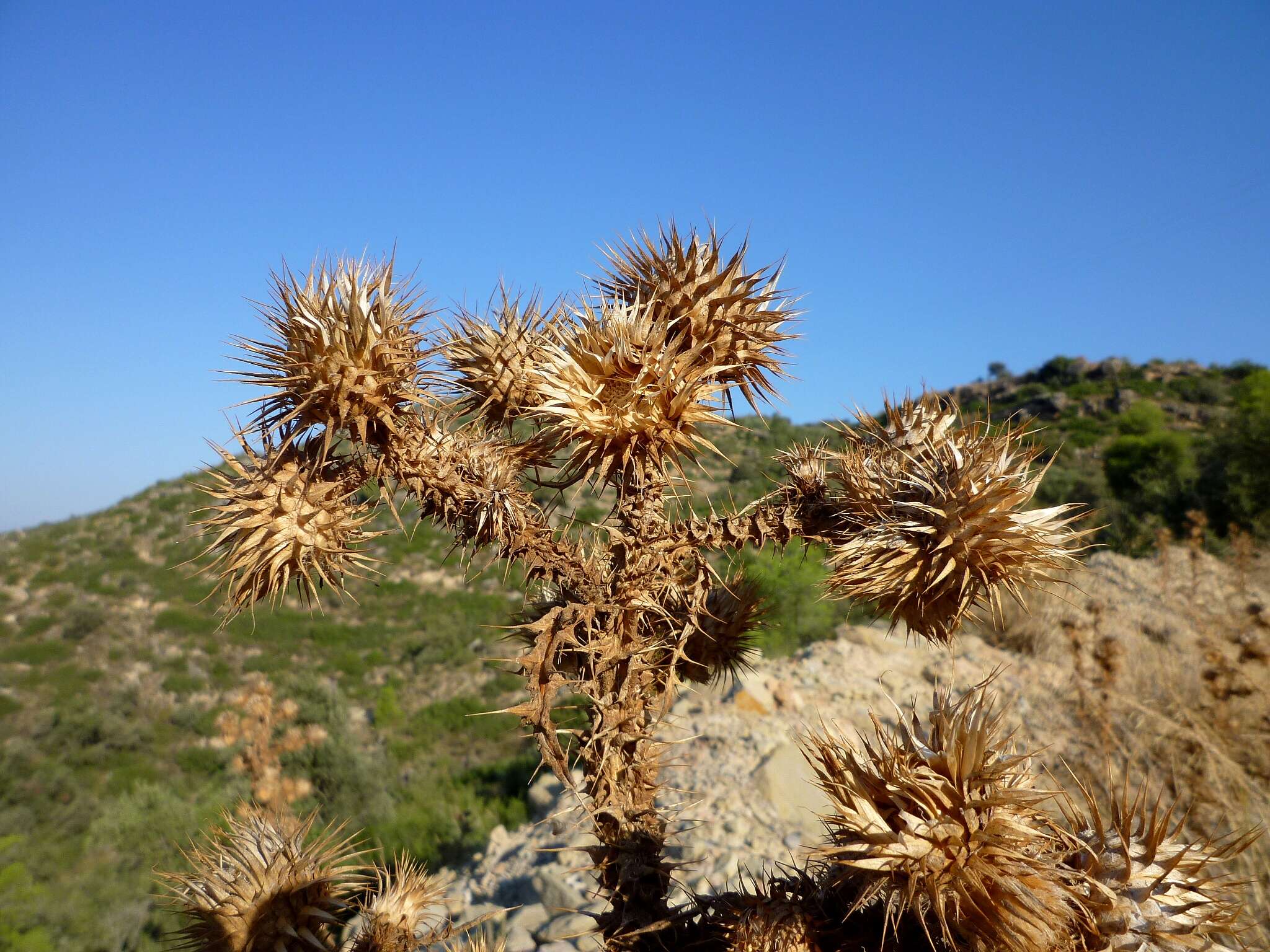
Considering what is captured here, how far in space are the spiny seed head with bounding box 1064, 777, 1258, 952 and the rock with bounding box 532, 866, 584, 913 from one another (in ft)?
19.1

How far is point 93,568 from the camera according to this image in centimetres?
2716

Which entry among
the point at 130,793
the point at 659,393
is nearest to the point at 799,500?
the point at 659,393

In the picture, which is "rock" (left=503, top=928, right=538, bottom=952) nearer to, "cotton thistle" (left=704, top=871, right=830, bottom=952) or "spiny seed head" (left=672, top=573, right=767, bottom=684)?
"spiny seed head" (left=672, top=573, right=767, bottom=684)

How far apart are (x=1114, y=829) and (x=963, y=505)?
0.90m

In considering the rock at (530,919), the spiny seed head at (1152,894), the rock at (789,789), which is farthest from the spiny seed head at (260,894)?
the rock at (789,789)

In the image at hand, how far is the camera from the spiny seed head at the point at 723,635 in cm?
256

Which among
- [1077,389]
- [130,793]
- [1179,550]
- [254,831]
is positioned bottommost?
[130,793]

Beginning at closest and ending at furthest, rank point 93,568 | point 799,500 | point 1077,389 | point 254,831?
point 799,500, point 254,831, point 93,568, point 1077,389

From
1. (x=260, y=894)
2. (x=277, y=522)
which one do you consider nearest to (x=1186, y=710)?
(x=260, y=894)

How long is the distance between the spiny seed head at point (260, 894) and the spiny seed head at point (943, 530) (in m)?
1.92

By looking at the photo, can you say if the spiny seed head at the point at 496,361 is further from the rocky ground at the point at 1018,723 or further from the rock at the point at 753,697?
the rock at the point at 753,697

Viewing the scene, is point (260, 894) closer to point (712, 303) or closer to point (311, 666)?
point (712, 303)

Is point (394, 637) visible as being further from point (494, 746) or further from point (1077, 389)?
point (1077, 389)

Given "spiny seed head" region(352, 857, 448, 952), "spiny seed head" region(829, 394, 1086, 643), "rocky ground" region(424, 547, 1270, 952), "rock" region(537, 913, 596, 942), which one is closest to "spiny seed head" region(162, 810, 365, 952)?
"spiny seed head" region(352, 857, 448, 952)
